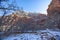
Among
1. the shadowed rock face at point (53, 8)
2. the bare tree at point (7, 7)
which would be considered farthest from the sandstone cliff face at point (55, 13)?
the bare tree at point (7, 7)

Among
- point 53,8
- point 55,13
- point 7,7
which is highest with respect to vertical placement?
point 7,7

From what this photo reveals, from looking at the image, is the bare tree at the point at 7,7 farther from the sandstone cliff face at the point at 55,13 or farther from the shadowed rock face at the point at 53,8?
the shadowed rock face at the point at 53,8

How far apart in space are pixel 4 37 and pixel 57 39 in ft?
4.76

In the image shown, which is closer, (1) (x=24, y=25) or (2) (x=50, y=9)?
(1) (x=24, y=25)

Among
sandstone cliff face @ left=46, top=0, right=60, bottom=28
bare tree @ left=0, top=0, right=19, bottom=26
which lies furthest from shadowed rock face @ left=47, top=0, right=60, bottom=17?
bare tree @ left=0, top=0, right=19, bottom=26

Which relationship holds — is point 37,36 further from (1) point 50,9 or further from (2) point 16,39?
(1) point 50,9

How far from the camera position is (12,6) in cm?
296

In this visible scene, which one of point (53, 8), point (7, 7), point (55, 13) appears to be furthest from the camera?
point (53, 8)

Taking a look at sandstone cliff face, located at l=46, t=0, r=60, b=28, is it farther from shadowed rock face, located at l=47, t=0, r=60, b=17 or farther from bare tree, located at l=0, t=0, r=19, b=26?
bare tree, located at l=0, t=0, r=19, b=26

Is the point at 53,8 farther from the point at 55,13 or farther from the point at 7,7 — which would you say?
the point at 7,7

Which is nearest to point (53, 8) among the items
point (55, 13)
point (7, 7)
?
point (55, 13)

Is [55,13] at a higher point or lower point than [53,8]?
lower

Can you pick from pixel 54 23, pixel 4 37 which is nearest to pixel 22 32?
pixel 4 37

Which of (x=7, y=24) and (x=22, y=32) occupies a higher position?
(x=7, y=24)
